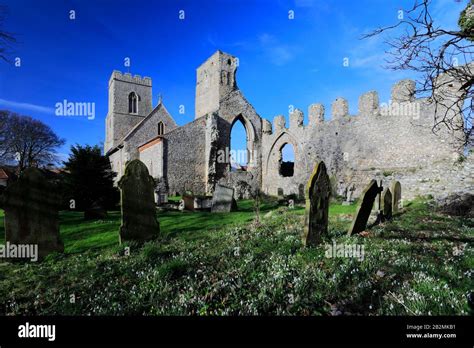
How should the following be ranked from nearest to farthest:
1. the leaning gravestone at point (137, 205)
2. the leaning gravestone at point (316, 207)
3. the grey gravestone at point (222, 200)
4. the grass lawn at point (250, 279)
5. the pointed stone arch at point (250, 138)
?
the grass lawn at point (250, 279)
the leaning gravestone at point (316, 207)
the leaning gravestone at point (137, 205)
the grey gravestone at point (222, 200)
the pointed stone arch at point (250, 138)

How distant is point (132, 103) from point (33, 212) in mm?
36292

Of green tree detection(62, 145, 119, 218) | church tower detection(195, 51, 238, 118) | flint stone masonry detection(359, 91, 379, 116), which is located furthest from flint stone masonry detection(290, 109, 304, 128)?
green tree detection(62, 145, 119, 218)

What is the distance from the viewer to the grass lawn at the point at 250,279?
2.81 meters

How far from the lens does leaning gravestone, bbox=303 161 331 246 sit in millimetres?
5371

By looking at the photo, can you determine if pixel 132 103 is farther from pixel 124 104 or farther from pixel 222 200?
pixel 222 200

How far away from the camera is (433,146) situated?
1712cm

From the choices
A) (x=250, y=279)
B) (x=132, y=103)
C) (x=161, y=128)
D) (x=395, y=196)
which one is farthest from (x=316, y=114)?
(x=132, y=103)

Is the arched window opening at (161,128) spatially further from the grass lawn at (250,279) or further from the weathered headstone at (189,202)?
the grass lawn at (250,279)

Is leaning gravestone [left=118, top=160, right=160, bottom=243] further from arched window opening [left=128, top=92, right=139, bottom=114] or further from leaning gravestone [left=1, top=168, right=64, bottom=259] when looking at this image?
arched window opening [left=128, top=92, right=139, bottom=114]

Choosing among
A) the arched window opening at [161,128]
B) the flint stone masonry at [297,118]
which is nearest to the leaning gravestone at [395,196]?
the flint stone masonry at [297,118]

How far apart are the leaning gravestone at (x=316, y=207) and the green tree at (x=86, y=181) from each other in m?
10.8

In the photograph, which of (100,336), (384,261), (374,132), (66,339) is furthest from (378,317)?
(374,132)

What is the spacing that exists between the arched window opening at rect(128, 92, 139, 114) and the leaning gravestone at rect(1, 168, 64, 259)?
35.4 meters

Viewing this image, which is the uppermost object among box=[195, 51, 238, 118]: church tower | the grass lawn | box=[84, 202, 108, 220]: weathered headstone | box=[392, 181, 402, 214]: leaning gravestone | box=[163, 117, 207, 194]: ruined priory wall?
box=[195, 51, 238, 118]: church tower
